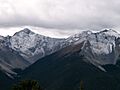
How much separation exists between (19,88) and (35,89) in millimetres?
8984

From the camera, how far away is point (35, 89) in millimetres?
133625

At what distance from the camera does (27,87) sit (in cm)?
14038

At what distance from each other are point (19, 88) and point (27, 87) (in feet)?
9.31

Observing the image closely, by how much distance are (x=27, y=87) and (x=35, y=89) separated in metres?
7.49

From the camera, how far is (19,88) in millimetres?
140250
